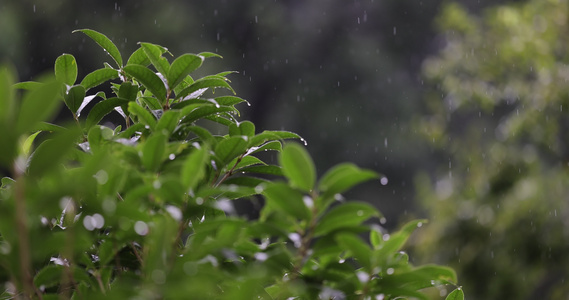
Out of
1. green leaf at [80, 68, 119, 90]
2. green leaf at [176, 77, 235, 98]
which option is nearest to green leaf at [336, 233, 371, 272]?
green leaf at [176, 77, 235, 98]

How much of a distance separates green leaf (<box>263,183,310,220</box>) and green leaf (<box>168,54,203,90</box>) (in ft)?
0.99

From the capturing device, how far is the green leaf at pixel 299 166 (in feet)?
1.90

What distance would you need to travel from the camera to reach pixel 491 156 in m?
5.36

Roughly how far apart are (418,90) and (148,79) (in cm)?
1205

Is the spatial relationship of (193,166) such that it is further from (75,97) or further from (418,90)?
(418,90)

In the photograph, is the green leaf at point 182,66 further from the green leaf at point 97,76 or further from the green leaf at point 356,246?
the green leaf at point 356,246

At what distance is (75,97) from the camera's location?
874 millimetres

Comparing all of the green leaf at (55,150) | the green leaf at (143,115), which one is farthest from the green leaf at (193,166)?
the green leaf at (143,115)

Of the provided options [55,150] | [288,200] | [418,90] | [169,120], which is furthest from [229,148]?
[418,90]

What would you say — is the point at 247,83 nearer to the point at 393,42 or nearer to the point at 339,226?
the point at 393,42

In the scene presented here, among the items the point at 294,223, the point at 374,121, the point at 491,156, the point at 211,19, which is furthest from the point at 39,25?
the point at 294,223

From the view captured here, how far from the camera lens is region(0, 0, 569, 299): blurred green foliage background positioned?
15.6 ft

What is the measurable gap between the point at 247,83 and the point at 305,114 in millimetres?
1145

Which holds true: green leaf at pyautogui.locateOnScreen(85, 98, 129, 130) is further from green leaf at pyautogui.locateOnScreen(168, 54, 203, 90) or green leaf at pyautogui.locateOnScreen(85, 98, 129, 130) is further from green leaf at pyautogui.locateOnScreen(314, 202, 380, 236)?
green leaf at pyautogui.locateOnScreen(314, 202, 380, 236)
